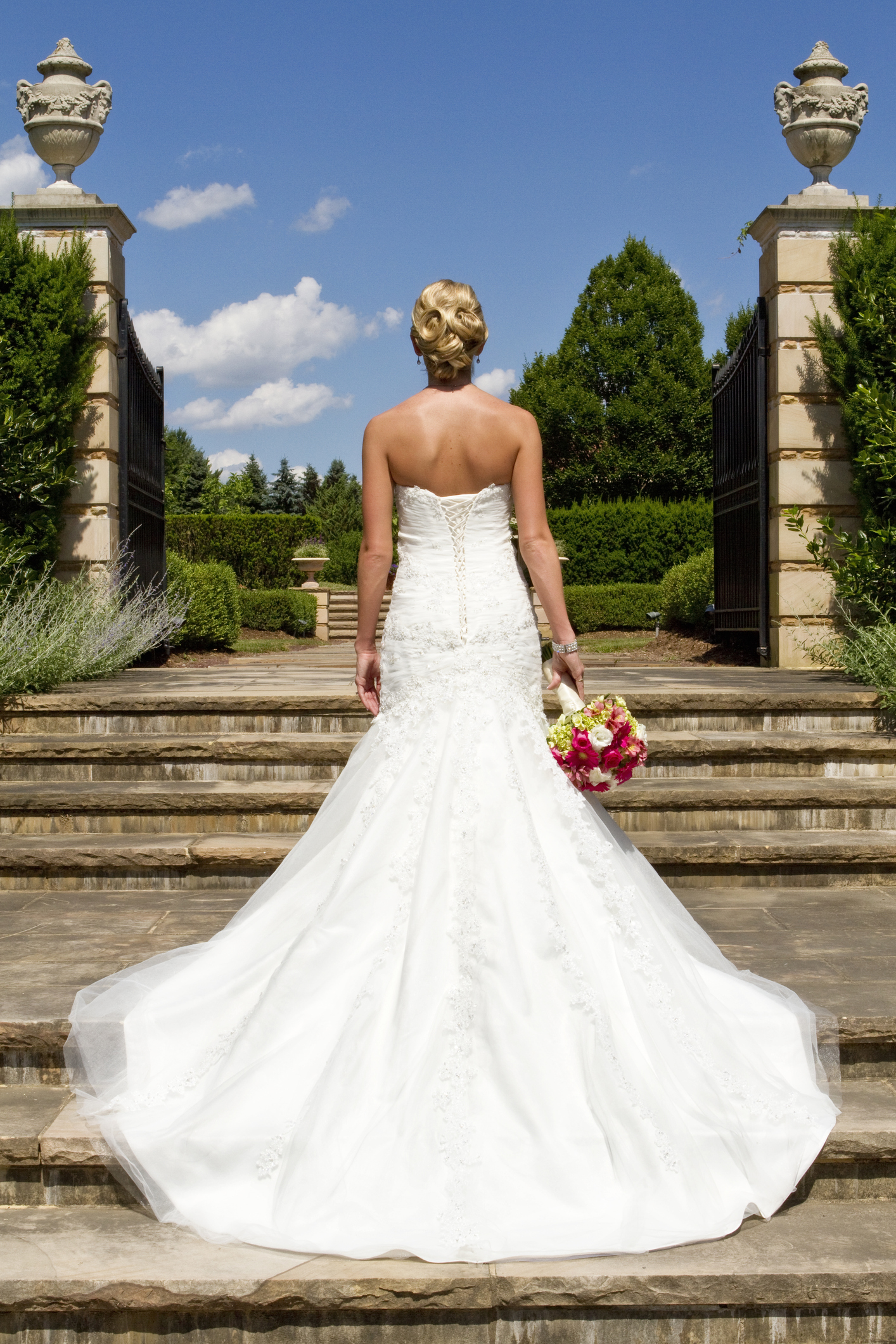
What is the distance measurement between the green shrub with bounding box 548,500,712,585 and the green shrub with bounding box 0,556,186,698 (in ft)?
50.8

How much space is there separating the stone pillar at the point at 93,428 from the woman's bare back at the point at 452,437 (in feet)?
23.0

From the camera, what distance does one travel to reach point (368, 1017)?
2.92 meters

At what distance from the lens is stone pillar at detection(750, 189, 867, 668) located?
9539mm

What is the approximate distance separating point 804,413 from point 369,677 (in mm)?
7155

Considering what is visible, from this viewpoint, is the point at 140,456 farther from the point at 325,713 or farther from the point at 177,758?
the point at 177,758

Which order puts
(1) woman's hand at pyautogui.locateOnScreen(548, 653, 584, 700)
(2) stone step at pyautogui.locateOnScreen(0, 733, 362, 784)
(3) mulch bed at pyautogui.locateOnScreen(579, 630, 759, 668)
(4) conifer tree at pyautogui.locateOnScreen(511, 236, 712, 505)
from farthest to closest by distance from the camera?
(4) conifer tree at pyautogui.locateOnScreen(511, 236, 712, 505) → (3) mulch bed at pyautogui.locateOnScreen(579, 630, 759, 668) → (2) stone step at pyautogui.locateOnScreen(0, 733, 362, 784) → (1) woman's hand at pyautogui.locateOnScreen(548, 653, 584, 700)

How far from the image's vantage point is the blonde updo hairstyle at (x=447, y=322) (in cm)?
324

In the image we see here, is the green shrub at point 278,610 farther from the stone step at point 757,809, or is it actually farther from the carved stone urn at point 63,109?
the stone step at point 757,809

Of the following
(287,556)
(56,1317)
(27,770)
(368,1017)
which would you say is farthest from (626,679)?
(287,556)

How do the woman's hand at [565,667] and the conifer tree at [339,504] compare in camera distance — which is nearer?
the woman's hand at [565,667]

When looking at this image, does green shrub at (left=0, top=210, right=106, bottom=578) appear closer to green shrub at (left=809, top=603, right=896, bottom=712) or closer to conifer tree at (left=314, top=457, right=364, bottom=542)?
green shrub at (left=809, top=603, right=896, bottom=712)

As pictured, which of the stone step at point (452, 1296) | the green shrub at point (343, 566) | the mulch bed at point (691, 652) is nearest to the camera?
the stone step at point (452, 1296)

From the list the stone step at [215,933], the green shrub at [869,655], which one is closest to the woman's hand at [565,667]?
the stone step at [215,933]

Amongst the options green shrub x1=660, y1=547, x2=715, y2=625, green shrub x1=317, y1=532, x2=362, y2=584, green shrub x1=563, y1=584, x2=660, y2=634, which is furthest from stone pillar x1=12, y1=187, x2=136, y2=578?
green shrub x1=317, y1=532, x2=362, y2=584
